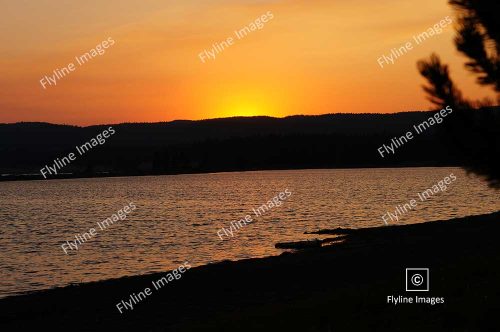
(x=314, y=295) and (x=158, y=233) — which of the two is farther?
(x=158, y=233)

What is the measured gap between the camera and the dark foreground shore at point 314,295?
1459 centimetres

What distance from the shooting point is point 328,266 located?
32094 mm

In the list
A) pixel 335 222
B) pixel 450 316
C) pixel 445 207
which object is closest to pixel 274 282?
pixel 450 316

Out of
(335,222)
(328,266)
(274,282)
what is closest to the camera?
(274,282)

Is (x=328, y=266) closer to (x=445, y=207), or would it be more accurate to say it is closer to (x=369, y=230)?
(x=369, y=230)

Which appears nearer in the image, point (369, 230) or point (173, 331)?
point (173, 331)

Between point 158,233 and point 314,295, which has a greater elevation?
point 158,233

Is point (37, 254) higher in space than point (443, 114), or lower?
higher

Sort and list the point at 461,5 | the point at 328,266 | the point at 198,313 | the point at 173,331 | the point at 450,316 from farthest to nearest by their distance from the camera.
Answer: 1. the point at 328,266
2. the point at 198,313
3. the point at 173,331
4. the point at 450,316
5. the point at 461,5

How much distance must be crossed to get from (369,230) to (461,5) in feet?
146

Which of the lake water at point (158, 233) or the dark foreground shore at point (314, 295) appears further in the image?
the lake water at point (158, 233)

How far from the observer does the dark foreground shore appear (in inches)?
575

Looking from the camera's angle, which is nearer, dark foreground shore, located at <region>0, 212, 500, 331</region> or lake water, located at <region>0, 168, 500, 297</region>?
dark foreground shore, located at <region>0, 212, 500, 331</region>

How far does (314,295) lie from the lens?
Result: 24.1 m
